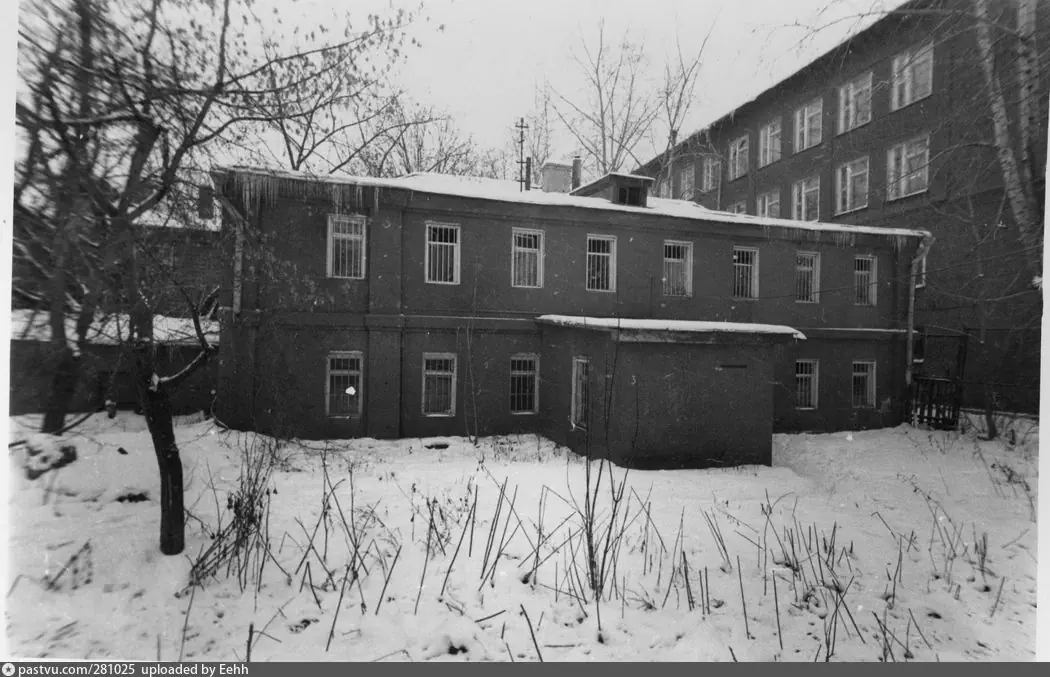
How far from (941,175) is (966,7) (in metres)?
1.24

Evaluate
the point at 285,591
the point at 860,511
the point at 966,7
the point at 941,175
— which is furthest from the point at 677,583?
the point at 966,7

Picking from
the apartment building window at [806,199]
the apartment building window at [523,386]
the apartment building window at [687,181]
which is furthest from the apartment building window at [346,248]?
the apartment building window at [806,199]

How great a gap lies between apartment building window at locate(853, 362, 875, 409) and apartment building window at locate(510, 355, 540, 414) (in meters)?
4.77

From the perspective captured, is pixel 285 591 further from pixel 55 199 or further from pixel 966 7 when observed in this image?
pixel 966 7

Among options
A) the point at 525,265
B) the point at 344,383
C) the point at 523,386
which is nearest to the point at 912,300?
the point at 525,265

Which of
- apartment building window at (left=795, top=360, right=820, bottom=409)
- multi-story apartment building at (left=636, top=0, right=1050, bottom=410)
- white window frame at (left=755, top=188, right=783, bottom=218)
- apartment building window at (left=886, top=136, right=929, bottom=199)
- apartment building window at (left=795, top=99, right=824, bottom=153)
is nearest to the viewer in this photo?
multi-story apartment building at (left=636, top=0, right=1050, bottom=410)

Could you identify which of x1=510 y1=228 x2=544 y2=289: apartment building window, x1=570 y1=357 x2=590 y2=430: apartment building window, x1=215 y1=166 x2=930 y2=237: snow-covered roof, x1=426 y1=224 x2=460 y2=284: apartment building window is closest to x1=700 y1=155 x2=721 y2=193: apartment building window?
x1=215 y1=166 x2=930 y2=237: snow-covered roof

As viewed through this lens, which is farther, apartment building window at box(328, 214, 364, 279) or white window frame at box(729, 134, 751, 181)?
white window frame at box(729, 134, 751, 181)

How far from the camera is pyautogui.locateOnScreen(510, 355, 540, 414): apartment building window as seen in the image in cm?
563

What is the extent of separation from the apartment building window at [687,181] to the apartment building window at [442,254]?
9.82ft

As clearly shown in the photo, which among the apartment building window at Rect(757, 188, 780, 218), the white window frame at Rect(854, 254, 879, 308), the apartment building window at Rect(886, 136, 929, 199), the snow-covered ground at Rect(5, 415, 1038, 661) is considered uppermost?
the apartment building window at Rect(757, 188, 780, 218)

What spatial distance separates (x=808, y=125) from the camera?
4.55 metres

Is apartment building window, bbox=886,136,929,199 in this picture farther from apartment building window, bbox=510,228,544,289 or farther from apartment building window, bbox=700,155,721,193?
apartment building window, bbox=510,228,544,289

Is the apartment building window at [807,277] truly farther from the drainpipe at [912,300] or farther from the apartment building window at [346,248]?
the apartment building window at [346,248]
